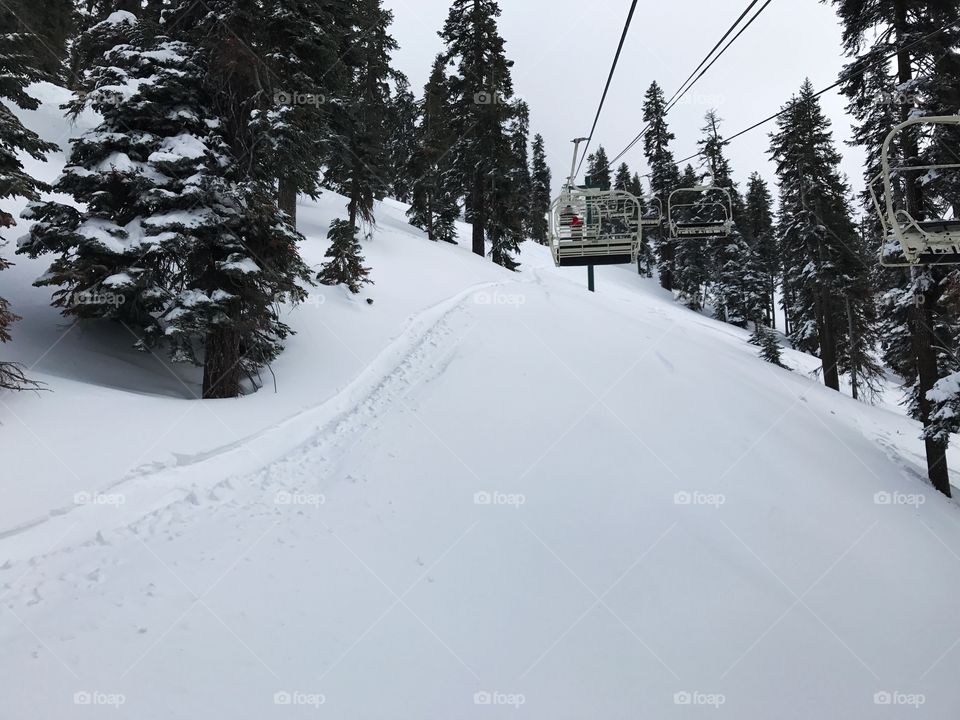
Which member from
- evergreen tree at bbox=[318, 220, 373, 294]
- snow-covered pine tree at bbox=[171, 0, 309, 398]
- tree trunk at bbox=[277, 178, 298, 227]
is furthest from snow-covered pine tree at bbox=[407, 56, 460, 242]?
snow-covered pine tree at bbox=[171, 0, 309, 398]

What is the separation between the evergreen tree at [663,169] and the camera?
4341 cm

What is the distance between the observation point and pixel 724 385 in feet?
47.6

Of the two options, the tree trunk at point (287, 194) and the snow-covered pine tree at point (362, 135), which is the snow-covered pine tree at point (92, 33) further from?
the snow-covered pine tree at point (362, 135)

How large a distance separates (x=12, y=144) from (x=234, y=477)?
6666 millimetres

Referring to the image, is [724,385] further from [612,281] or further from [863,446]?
[612,281]

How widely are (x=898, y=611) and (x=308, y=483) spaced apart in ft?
30.6

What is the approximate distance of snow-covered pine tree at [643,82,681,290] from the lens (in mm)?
43375

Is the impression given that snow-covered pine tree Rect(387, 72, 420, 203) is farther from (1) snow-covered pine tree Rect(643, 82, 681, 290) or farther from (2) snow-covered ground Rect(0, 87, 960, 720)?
(2) snow-covered ground Rect(0, 87, 960, 720)

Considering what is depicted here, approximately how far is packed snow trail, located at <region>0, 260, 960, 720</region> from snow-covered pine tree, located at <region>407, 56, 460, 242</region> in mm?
20368

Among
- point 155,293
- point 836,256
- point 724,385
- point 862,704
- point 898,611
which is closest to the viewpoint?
point 862,704

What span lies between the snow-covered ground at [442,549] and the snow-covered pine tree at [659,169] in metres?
35.3

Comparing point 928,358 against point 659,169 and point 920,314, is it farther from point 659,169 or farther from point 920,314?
point 659,169

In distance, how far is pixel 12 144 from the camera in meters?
8.34

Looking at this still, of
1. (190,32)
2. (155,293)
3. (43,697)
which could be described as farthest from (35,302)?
(43,697)
